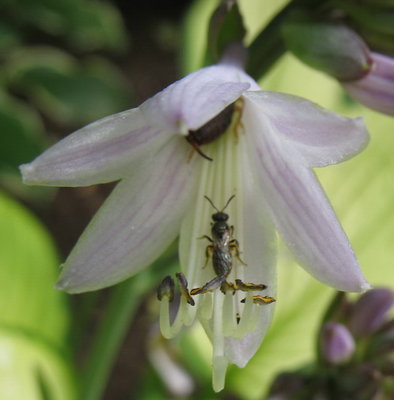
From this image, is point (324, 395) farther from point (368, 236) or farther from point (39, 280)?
point (39, 280)

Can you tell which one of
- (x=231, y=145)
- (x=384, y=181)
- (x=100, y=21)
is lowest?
(x=231, y=145)

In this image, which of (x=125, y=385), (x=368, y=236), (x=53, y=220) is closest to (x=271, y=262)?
(x=368, y=236)

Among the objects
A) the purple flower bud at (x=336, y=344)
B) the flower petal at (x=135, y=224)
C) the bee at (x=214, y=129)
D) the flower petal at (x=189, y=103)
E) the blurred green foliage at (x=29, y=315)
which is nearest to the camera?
the flower petal at (x=189, y=103)

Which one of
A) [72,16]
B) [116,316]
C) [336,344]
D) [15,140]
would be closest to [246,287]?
[336,344]

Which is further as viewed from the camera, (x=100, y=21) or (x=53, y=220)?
(x=53, y=220)

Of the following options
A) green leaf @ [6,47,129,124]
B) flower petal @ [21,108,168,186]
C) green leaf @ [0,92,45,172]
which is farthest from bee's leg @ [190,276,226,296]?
green leaf @ [6,47,129,124]

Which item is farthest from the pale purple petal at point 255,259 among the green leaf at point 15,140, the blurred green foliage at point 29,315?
the green leaf at point 15,140

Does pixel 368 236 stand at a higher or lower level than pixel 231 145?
higher

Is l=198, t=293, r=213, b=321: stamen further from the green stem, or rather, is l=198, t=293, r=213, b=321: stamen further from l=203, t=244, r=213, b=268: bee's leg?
the green stem

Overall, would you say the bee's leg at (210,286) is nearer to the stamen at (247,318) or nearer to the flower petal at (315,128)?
the stamen at (247,318)
